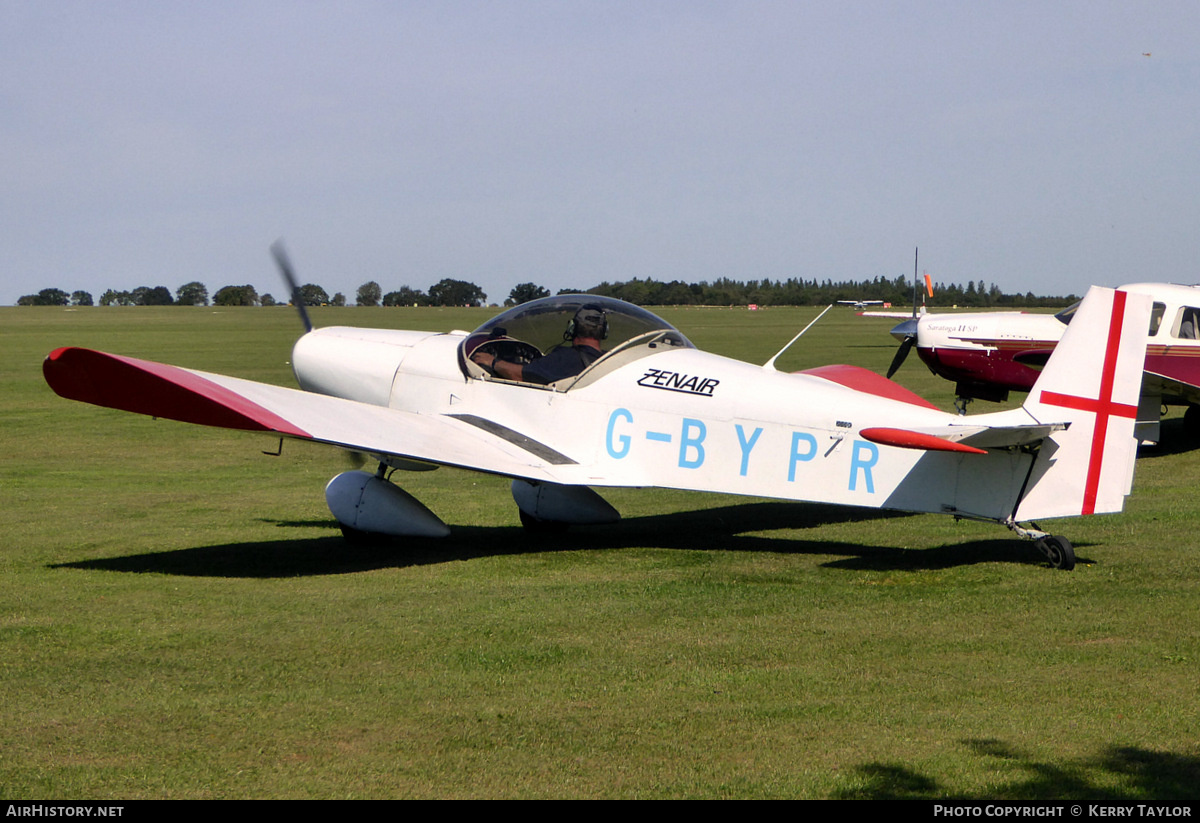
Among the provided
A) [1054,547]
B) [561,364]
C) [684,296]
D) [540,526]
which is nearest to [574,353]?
[561,364]

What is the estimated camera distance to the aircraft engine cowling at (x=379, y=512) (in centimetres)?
834

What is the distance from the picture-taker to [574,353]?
8.62 metres

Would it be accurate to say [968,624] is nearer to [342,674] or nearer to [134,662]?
[342,674]

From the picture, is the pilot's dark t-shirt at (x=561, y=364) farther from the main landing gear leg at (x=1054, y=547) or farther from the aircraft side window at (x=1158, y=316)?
the aircraft side window at (x=1158, y=316)

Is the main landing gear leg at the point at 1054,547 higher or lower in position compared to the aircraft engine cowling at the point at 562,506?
higher

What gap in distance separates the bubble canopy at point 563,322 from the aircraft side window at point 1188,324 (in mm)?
8468

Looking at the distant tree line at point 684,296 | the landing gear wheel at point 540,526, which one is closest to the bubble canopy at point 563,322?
the landing gear wheel at point 540,526

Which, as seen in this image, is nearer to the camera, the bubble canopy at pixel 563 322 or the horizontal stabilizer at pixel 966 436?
the horizontal stabilizer at pixel 966 436

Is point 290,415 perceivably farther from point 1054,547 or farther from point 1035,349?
point 1035,349

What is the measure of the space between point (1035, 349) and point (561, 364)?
10.2 m

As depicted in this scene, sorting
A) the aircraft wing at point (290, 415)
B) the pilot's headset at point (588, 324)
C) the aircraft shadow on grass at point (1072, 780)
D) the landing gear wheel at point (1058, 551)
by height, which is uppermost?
the pilot's headset at point (588, 324)

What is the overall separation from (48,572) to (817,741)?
555 cm

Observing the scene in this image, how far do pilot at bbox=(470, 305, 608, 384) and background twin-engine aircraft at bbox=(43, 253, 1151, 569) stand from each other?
4 centimetres

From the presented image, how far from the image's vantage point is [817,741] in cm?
429
